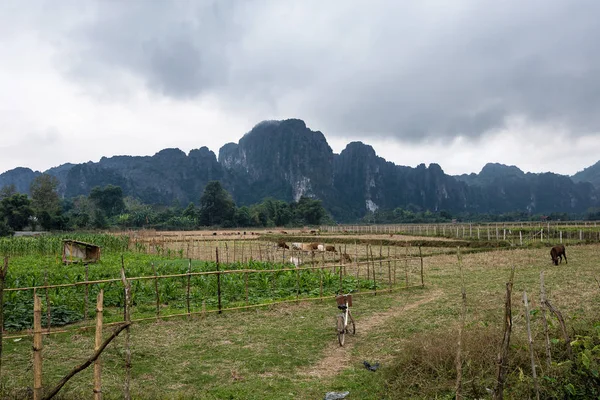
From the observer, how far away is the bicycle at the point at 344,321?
26.5 ft

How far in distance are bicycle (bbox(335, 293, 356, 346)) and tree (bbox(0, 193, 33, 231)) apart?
2078 inches

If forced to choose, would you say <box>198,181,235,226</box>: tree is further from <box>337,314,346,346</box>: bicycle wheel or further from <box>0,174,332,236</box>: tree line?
<box>337,314,346,346</box>: bicycle wheel

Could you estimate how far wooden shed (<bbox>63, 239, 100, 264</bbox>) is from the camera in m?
19.5

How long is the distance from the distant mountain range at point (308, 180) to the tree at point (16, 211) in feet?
269

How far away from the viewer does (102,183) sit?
13662 centimetres

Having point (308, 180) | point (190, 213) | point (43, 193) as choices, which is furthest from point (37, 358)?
point (308, 180)

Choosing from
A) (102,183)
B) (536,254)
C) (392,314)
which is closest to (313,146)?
(102,183)

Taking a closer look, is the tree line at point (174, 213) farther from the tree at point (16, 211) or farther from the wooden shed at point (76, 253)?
the wooden shed at point (76, 253)

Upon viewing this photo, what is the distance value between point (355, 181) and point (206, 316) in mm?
151161

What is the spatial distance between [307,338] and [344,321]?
0.96 metres

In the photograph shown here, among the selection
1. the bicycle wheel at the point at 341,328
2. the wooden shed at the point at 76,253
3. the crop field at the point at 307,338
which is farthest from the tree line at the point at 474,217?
the bicycle wheel at the point at 341,328

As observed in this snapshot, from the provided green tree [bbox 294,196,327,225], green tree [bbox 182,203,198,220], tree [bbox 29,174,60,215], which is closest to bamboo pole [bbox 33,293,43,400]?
tree [bbox 29,174,60,215]

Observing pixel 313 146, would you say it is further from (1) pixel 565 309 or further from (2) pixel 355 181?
(1) pixel 565 309

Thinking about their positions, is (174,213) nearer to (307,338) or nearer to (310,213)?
(310,213)
